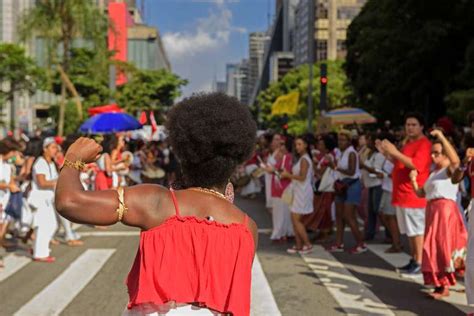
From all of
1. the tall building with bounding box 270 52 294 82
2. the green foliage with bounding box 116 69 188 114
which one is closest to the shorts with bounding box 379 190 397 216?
the green foliage with bounding box 116 69 188 114

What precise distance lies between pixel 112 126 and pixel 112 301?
1325 centimetres

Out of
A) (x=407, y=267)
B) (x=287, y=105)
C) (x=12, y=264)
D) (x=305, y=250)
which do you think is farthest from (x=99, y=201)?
(x=287, y=105)

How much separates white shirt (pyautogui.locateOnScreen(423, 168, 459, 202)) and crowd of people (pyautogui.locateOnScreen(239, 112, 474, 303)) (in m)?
0.01

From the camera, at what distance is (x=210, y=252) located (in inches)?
106

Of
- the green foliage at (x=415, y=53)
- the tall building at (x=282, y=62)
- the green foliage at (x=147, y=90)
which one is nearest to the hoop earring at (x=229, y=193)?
the green foliage at (x=415, y=53)

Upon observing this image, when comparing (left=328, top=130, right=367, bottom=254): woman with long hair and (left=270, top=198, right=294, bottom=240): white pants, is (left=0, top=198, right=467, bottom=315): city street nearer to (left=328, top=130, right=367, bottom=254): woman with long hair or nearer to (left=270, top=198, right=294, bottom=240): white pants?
(left=328, top=130, right=367, bottom=254): woman with long hair

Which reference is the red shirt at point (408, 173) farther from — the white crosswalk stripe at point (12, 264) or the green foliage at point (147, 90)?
the green foliage at point (147, 90)

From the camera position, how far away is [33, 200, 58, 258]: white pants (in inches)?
391

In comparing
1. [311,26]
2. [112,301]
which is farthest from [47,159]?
[311,26]

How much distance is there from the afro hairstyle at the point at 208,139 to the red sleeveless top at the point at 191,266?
0.66ft

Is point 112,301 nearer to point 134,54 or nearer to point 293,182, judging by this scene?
point 293,182

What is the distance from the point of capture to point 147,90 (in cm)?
6875

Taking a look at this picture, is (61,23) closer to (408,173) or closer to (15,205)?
(15,205)

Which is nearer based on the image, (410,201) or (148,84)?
(410,201)
